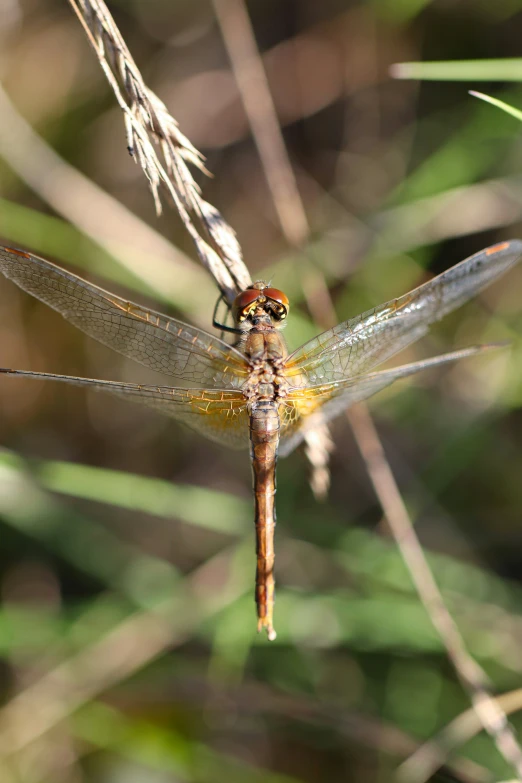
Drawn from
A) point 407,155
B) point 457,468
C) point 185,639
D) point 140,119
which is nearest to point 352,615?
point 185,639

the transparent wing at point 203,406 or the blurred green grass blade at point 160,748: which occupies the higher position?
the transparent wing at point 203,406

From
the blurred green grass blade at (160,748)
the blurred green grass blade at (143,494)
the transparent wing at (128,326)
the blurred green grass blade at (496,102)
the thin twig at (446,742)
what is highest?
the blurred green grass blade at (496,102)

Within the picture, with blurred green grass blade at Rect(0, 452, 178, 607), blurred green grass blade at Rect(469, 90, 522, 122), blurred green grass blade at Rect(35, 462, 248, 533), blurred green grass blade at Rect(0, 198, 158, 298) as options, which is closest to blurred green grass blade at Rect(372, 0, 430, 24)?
blurred green grass blade at Rect(469, 90, 522, 122)

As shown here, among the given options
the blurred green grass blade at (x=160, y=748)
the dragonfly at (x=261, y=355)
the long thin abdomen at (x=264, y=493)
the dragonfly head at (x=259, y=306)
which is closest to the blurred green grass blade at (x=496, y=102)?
the dragonfly at (x=261, y=355)

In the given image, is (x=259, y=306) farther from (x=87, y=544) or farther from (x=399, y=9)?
(x=399, y=9)

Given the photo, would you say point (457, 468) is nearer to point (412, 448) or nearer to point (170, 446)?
point (412, 448)

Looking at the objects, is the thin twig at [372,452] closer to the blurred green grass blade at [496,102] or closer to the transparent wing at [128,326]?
the transparent wing at [128,326]
